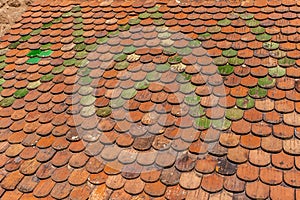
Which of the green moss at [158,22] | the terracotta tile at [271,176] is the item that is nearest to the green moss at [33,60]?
Answer: the green moss at [158,22]

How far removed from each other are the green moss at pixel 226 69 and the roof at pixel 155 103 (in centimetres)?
1

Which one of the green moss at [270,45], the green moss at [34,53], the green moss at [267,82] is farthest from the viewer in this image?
the green moss at [34,53]

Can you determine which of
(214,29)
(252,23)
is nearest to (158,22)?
(214,29)

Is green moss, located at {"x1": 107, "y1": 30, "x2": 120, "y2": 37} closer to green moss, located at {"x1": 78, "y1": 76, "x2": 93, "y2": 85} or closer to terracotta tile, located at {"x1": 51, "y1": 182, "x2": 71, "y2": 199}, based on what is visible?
green moss, located at {"x1": 78, "y1": 76, "x2": 93, "y2": 85}

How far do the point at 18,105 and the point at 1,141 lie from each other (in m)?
0.52

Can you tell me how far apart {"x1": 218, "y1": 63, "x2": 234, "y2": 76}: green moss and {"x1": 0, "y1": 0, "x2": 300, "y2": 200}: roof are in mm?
11

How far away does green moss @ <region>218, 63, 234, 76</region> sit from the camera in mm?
3695

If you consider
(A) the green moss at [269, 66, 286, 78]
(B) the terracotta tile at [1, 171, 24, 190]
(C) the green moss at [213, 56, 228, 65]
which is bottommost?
(B) the terracotta tile at [1, 171, 24, 190]

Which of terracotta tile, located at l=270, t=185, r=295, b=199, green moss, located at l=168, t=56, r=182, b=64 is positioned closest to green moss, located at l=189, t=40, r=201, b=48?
green moss, located at l=168, t=56, r=182, b=64

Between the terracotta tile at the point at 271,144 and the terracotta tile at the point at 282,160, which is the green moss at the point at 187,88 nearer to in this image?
the terracotta tile at the point at 271,144

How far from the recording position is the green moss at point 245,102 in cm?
335

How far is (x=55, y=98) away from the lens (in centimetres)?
387

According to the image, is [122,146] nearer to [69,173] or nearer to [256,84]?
[69,173]

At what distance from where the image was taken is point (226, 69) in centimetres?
373
